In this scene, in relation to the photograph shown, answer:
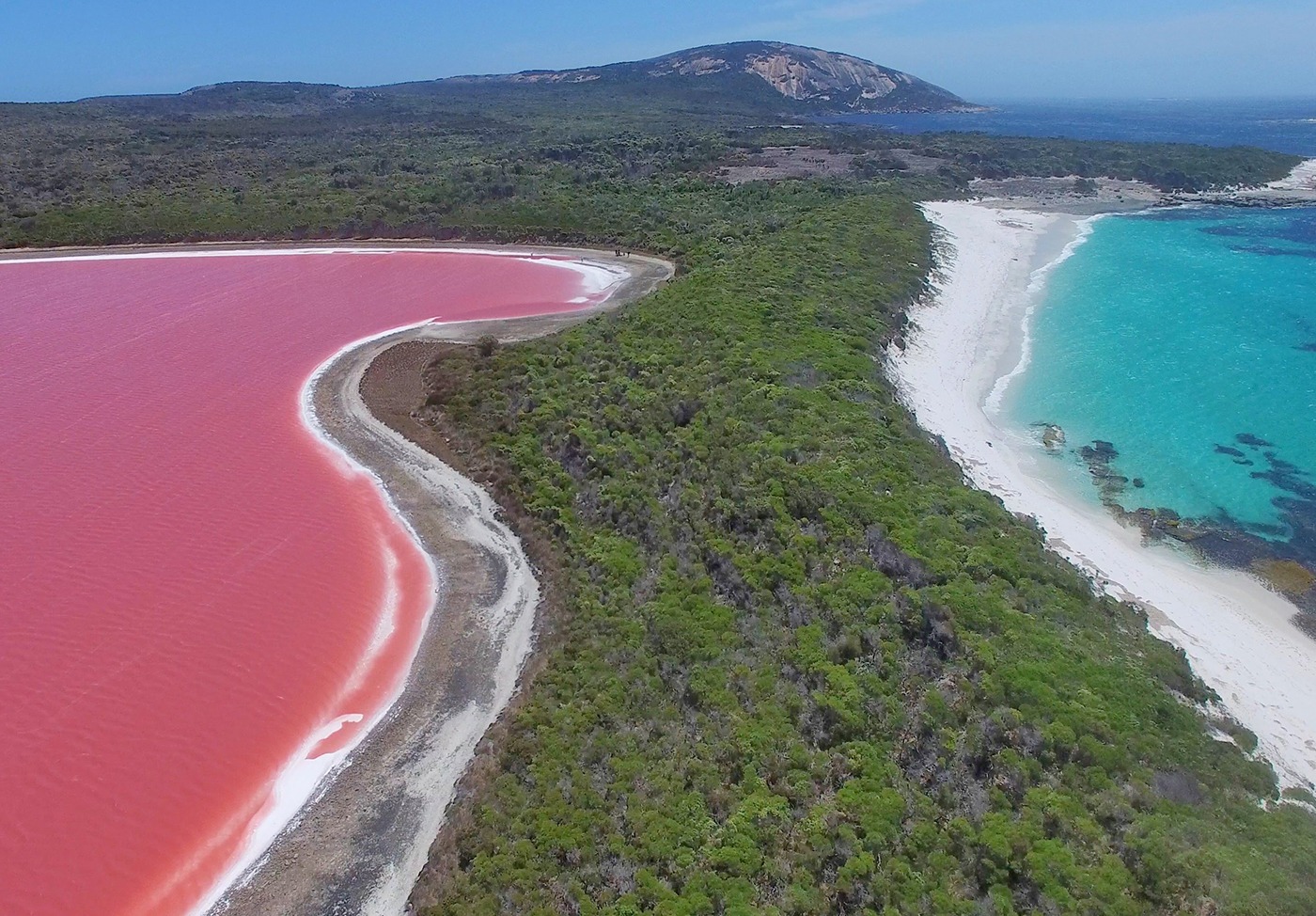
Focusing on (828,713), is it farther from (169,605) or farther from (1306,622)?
(169,605)

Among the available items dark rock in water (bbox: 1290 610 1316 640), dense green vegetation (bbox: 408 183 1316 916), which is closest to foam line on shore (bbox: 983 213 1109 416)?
dense green vegetation (bbox: 408 183 1316 916)

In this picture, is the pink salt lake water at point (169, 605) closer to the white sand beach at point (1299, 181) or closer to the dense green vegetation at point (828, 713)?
the dense green vegetation at point (828, 713)

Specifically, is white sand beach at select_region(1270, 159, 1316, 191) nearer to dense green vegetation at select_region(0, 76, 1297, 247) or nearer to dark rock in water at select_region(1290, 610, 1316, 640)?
dense green vegetation at select_region(0, 76, 1297, 247)

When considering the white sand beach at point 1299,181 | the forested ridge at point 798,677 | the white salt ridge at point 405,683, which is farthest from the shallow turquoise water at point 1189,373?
the white sand beach at point 1299,181

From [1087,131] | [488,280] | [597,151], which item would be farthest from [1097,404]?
[1087,131]

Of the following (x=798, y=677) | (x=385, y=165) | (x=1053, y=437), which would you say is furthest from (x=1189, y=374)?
(x=385, y=165)
